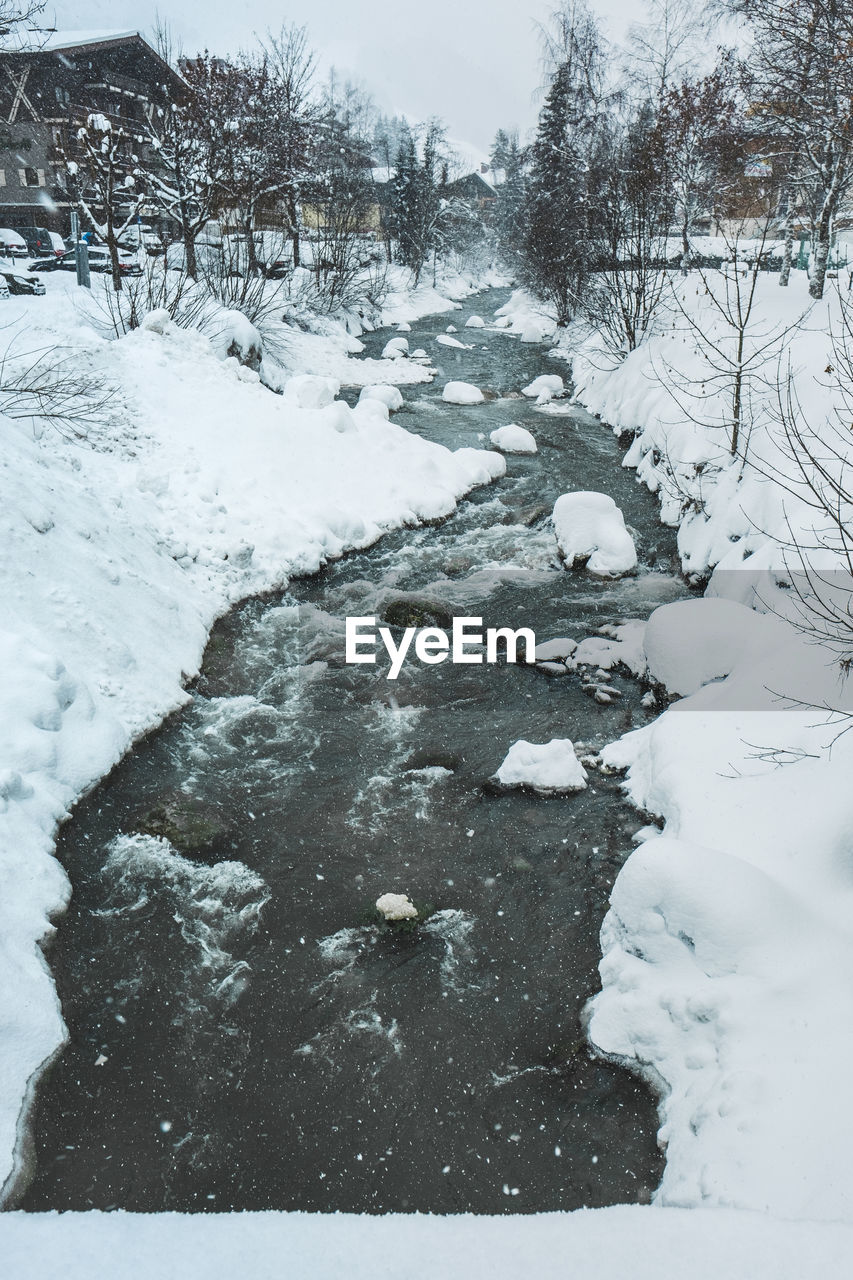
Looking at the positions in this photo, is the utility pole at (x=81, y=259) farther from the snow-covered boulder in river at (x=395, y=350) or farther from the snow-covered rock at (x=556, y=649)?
the snow-covered rock at (x=556, y=649)

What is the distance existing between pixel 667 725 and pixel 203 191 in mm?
20101

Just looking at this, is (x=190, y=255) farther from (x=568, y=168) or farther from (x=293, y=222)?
(x=568, y=168)

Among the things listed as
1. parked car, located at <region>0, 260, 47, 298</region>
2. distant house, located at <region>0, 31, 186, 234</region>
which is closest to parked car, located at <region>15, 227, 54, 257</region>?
distant house, located at <region>0, 31, 186, 234</region>

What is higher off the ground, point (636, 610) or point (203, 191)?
point (203, 191)

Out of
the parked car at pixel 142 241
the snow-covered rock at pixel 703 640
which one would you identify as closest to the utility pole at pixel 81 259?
the parked car at pixel 142 241

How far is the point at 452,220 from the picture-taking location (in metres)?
49.9

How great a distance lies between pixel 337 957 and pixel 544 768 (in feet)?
8.92

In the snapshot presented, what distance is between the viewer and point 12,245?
28.4 meters

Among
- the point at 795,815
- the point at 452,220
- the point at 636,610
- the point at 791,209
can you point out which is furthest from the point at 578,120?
the point at 795,815

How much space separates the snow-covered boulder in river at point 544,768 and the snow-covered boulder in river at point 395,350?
70.4ft

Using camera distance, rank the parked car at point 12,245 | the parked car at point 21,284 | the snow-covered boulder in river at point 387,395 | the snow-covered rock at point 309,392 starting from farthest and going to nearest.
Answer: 1. the parked car at point 12,245
2. the parked car at point 21,284
3. the snow-covered boulder in river at point 387,395
4. the snow-covered rock at point 309,392

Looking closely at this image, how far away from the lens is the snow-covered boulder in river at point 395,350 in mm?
26156

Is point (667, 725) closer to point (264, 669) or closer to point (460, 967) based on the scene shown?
point (460, 967)

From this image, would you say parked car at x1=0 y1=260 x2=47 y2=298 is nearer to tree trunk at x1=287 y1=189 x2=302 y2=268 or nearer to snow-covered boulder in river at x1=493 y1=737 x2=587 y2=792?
tree trunk at x1=287 y1=189 x2=302 y2=268
